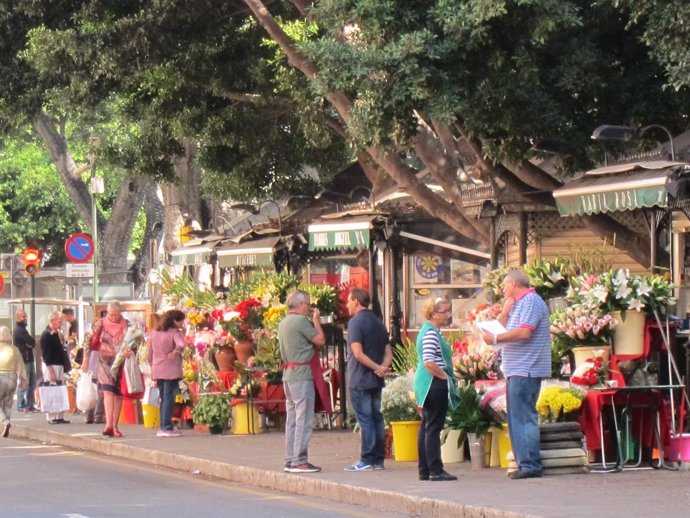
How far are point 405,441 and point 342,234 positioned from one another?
554 centimetres

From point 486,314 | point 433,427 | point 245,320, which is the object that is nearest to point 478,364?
point 486,314

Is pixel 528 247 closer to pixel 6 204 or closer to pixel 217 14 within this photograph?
pixel 217 14

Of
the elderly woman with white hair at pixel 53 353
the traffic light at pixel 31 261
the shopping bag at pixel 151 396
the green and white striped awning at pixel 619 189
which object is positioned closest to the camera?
the green and white striped awning at pixel 619 189

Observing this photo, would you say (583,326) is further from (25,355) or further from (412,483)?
(25,355)

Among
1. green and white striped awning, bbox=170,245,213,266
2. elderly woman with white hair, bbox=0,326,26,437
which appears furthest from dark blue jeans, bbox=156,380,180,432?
green and white striped awning, bbox=170,245,213,266

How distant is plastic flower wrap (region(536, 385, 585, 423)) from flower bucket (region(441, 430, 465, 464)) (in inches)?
50.8

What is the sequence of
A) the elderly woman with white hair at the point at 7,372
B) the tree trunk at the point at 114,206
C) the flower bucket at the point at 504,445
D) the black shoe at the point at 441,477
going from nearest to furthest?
the black shoe at the point at 441,477 → the flower bucket at the point at 504,445 → the elderly woman with white hair at the point at 7,372 → the tree trunk at the point at 114,206

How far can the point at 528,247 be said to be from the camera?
1931 centimetres

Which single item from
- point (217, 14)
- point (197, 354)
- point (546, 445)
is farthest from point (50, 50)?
point (546, 445)

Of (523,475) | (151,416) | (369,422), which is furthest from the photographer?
(151,416)

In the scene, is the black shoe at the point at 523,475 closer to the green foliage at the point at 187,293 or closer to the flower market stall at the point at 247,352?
the flower market stall at the point at 247,352

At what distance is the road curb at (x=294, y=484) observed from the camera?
11.4 metres

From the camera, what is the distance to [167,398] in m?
19.7

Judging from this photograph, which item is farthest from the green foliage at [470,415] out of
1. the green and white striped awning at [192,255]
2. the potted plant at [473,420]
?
the green and white striped awning at [192,255]
